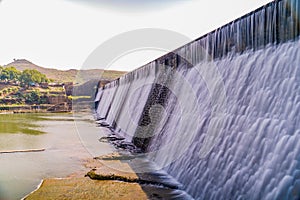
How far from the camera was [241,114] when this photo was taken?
Result: 4441 millimetres

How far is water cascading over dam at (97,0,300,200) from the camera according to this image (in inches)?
136

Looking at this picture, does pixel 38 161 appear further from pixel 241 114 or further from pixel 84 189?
pixel 241 114

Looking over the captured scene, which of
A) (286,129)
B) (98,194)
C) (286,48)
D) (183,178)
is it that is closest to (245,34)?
(286,48)

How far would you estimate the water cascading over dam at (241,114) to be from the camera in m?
3.46

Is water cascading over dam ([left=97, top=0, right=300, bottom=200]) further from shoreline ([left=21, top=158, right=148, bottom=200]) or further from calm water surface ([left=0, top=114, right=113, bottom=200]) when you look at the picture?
calm water surface ([left=0, top=114, right=113, bottom=200])

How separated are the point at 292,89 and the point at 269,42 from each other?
3.60ft

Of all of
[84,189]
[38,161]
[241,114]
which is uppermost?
[241,114]

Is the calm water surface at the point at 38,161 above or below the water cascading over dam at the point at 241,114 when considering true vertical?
below

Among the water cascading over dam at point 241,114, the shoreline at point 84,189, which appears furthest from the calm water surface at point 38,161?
the water cascading over dam at point 241,114

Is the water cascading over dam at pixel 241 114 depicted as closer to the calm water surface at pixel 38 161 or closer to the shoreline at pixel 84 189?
the shoreline at pixel 84 189

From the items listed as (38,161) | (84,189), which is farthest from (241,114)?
(38,161)

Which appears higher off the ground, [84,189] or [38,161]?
[84,189]

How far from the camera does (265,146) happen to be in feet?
12.0

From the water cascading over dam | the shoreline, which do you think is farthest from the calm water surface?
the water cascading over dam
